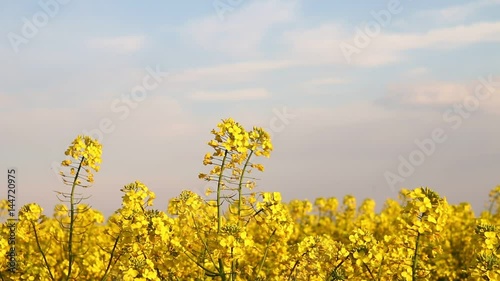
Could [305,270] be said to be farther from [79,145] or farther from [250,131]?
[79,145]

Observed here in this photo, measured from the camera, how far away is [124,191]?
20.2 feet

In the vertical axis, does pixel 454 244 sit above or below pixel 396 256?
above

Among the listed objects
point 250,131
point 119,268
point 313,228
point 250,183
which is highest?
point 313,228

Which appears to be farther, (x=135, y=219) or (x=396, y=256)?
(x=396, y=256)

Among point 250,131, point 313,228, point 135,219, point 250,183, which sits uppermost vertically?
point 313,228

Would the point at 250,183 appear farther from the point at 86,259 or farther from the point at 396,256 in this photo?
the point at 86,259

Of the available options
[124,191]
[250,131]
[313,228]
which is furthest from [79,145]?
[313,228]

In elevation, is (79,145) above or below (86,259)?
above

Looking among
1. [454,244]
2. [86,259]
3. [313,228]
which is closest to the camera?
[86,259]

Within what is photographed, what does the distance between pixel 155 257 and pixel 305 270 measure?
5.11 feet

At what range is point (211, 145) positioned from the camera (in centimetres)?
579

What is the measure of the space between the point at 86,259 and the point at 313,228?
6772 mm

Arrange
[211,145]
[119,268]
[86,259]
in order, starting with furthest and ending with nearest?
[86,259], [211,145], [119,268]

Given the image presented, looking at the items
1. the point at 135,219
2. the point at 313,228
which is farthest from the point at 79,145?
the point at 313,228
